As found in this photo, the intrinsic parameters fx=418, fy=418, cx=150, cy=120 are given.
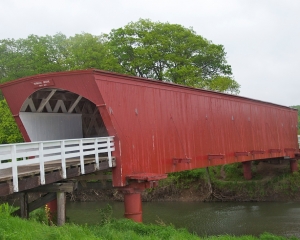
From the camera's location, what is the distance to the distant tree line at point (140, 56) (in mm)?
34281

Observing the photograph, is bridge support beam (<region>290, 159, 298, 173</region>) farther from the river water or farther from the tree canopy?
the tree canopy

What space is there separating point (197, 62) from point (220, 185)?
40.9ft

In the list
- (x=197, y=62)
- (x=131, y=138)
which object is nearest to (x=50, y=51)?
(x=197, y=62)

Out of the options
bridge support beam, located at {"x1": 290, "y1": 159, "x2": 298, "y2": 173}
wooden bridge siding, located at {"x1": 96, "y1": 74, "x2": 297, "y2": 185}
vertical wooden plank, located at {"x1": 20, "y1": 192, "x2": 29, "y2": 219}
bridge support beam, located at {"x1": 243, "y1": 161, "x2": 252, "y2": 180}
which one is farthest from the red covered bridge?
bridge support beam, located at {"x1": 290, "y1": 159, "x2": 298, "y2": 173}

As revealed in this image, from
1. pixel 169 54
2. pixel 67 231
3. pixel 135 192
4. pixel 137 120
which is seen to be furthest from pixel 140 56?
pixel 67 231

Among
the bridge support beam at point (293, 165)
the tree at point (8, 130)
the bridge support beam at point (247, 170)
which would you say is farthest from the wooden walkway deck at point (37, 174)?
the bridge support beam at point (293, 165)

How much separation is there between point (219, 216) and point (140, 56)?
17.6 meters

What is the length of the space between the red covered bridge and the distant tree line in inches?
512

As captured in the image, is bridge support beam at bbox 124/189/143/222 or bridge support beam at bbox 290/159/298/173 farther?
bridge support beam at bbox 290/159/298/173

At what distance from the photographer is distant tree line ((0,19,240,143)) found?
112 ft

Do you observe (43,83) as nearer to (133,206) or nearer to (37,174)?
(37,174)

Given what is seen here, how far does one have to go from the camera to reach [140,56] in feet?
118

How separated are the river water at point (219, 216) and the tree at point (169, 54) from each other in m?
11.3

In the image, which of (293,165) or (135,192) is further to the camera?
(293,165)
